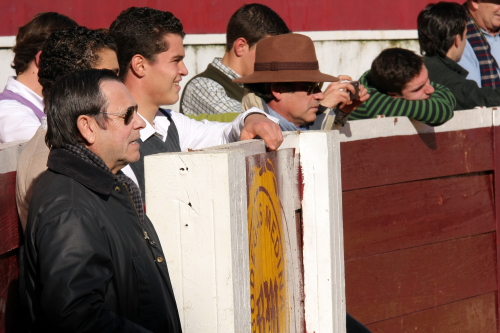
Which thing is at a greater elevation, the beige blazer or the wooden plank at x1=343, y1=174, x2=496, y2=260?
the beige blazer

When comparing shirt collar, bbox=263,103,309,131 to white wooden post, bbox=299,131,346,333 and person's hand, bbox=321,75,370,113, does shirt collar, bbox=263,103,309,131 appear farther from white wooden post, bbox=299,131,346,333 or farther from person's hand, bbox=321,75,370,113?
white wooden post, bbox=299,131,346,333

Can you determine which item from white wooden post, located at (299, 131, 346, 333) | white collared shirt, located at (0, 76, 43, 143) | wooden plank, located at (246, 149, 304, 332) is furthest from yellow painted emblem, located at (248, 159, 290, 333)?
white collared shirt, located at (0, 76, 43, 143)

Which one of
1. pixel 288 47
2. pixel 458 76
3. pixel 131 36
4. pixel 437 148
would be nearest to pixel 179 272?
pixel 131 36

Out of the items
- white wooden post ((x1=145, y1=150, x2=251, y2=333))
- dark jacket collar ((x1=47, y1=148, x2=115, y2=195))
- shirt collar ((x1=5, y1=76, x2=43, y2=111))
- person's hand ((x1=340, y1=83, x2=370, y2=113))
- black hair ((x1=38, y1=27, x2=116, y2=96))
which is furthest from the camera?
person's hand ((x1=340, y1=83, x2=370, y2=113))

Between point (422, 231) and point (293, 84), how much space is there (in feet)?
5.50

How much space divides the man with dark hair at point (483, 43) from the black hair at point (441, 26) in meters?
0.40

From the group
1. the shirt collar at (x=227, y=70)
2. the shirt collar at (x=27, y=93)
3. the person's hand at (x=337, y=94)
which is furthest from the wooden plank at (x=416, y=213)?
the shirt collar at (x=27, y=93)

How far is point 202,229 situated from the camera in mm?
2088

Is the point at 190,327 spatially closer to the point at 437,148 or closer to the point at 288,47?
the point at 288,47

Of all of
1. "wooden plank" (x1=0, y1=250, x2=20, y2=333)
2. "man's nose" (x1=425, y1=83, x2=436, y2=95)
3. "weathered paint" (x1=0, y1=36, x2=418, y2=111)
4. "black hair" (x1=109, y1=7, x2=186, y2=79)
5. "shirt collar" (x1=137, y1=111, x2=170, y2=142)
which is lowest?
"wooden plank" (x1=0, y1=250, x2=20, y2=333)

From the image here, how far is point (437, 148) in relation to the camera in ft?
15.2

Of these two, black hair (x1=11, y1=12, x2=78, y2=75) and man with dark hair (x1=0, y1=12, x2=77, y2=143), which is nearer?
man with dark hair (x1=0, y1=12, x2=77, y2=143)

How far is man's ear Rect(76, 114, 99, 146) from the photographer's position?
1.98m

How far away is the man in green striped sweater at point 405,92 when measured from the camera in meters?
4.28
